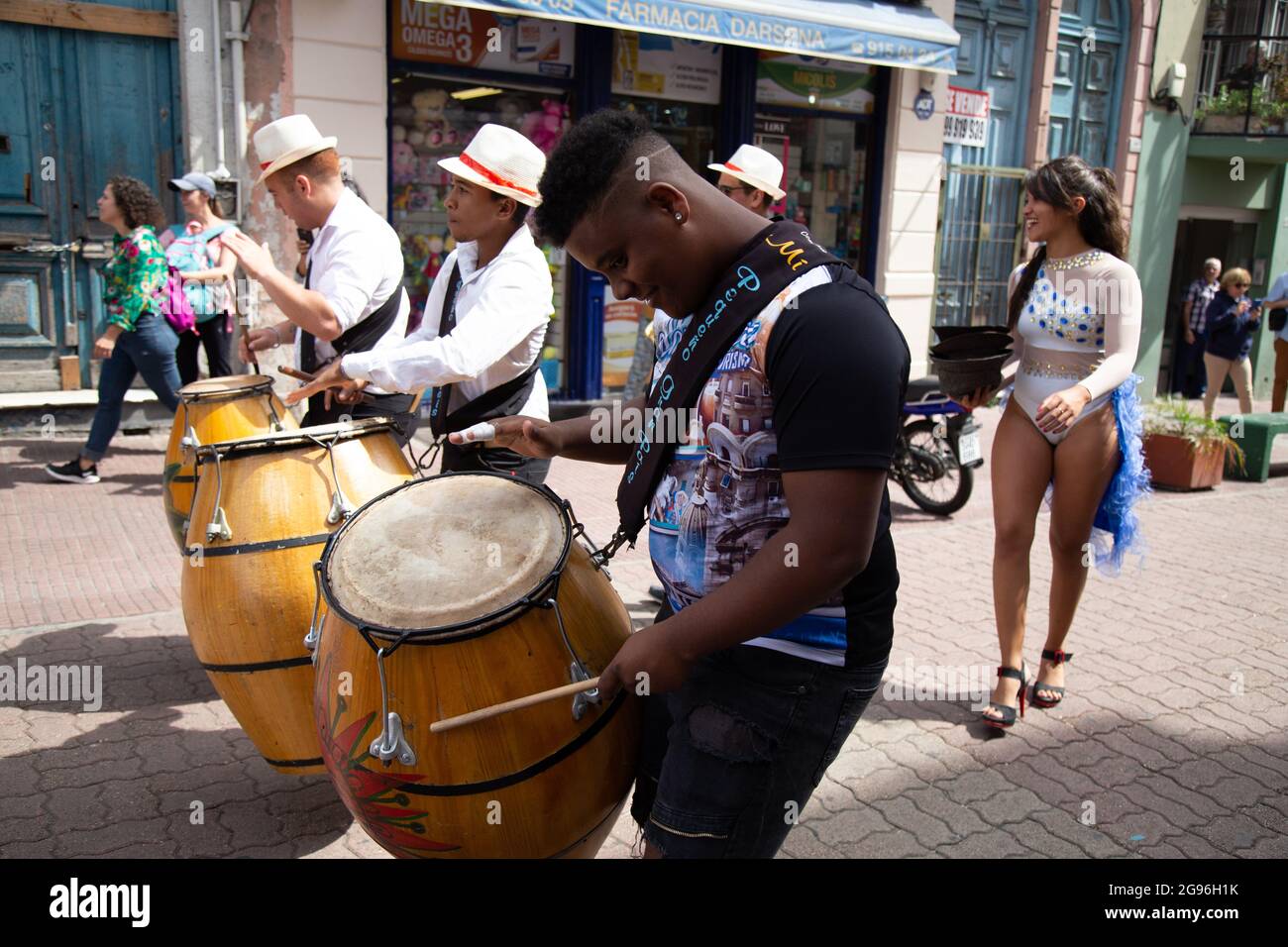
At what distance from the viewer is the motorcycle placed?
24.7 ft

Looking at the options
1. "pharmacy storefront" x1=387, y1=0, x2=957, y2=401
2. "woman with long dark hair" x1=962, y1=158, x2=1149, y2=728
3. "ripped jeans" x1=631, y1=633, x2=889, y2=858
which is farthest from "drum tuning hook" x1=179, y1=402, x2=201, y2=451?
"pharmacy storefront" x1=387, y1=0, x2=957, y2=401

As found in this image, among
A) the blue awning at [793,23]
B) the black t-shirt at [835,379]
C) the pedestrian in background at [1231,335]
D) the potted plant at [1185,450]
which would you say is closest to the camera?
the black t-shirt at [835,379]

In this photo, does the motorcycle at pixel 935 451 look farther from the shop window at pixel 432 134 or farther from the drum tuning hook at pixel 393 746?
the drum tuning hook at pixel 393 746

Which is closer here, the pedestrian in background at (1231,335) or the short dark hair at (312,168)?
the short dark hair at (312,168)

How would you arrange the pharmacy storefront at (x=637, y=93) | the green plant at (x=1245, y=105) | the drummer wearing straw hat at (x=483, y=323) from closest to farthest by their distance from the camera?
the drummer wearing straw hat at (x=483, y=323), the pharmacy storefront at (x=637, y=93), the green plant at (x=1245, y=105)

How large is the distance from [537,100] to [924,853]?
8073 millimetres

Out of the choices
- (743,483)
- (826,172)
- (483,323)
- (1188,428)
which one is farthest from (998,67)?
(743,483)

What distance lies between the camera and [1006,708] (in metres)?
4.19

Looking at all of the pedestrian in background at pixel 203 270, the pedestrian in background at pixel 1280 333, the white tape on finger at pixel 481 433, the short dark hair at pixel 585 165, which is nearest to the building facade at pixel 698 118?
the pedestrian in background at pixel 203 270

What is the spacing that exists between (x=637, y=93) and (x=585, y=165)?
8907 mm

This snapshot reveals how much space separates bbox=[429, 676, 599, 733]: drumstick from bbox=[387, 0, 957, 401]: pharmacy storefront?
6.67 metres

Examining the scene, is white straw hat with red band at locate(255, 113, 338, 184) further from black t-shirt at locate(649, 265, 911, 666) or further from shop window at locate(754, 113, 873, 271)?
shop window at locate(754, 113, 873, 271)

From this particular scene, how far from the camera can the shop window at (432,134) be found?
9164 millimetres
